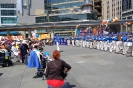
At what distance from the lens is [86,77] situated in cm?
902

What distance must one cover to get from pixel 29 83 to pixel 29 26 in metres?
73.1

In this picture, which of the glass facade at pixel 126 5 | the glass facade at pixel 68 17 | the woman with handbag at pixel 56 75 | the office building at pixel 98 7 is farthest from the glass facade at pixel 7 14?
the woman with handbag at pixel 56 75

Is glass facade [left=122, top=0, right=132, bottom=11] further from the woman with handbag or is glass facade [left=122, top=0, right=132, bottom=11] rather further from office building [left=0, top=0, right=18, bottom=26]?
the woman with handbag

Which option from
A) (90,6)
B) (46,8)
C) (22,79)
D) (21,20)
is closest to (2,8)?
(21,20)

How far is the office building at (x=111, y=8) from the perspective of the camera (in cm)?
10847

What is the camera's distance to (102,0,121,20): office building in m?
108

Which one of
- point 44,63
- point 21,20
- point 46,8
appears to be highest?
point 46,8

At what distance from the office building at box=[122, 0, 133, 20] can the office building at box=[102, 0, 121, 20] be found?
5847 mm

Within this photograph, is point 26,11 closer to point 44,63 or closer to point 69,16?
point 69,16

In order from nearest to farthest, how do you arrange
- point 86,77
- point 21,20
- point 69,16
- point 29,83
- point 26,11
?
point 29,83
point 86,77
point 69,16
point 21,20
point 26,11

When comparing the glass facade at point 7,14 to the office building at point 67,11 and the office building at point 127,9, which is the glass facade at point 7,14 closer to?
the office building at point 67,11

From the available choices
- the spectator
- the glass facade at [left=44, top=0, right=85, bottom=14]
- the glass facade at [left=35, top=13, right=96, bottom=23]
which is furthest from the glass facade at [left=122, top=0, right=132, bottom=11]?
the spectator

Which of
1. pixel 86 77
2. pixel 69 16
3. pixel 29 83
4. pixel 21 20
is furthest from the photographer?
pixel 21 20

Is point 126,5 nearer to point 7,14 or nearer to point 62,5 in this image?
point 62,5
